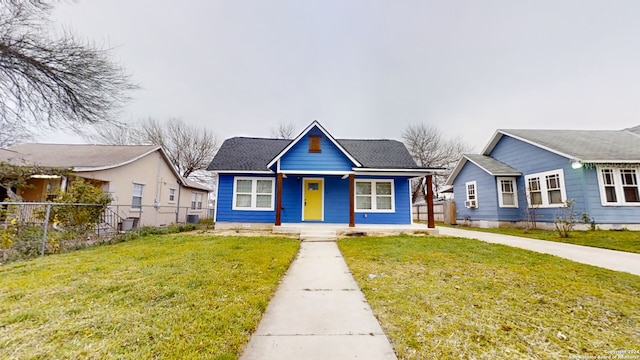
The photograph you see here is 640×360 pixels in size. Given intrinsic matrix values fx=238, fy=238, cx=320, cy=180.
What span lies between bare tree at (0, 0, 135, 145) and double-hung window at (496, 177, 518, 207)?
17331 mm

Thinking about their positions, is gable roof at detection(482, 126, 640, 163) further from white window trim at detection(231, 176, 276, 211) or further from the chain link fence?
the chain link fence

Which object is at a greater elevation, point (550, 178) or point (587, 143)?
point (587, 143)

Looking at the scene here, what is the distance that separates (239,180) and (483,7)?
14.6 metres

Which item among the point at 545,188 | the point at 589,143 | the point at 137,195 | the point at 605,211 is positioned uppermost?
the point at 589,143

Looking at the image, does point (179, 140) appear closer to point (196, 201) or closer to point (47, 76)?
point (196, 201)

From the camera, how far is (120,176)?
1161cm

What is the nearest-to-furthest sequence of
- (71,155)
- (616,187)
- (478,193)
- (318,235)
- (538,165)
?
(318,235) < (616,187) < (71,155) < (538,165) < (478,193)

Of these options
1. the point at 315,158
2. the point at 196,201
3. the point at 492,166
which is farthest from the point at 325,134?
the point at 196,201

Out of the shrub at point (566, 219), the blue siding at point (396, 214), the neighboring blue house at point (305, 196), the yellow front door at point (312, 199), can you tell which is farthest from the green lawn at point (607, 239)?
the yellow front door at point (312, 199)

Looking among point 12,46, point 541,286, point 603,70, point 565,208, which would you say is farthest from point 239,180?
point 603,70

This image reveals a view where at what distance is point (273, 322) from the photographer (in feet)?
8.52

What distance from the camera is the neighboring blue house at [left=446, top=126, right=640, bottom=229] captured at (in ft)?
32.9

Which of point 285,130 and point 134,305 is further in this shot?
point 285,130

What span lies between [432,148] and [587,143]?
1542cm
